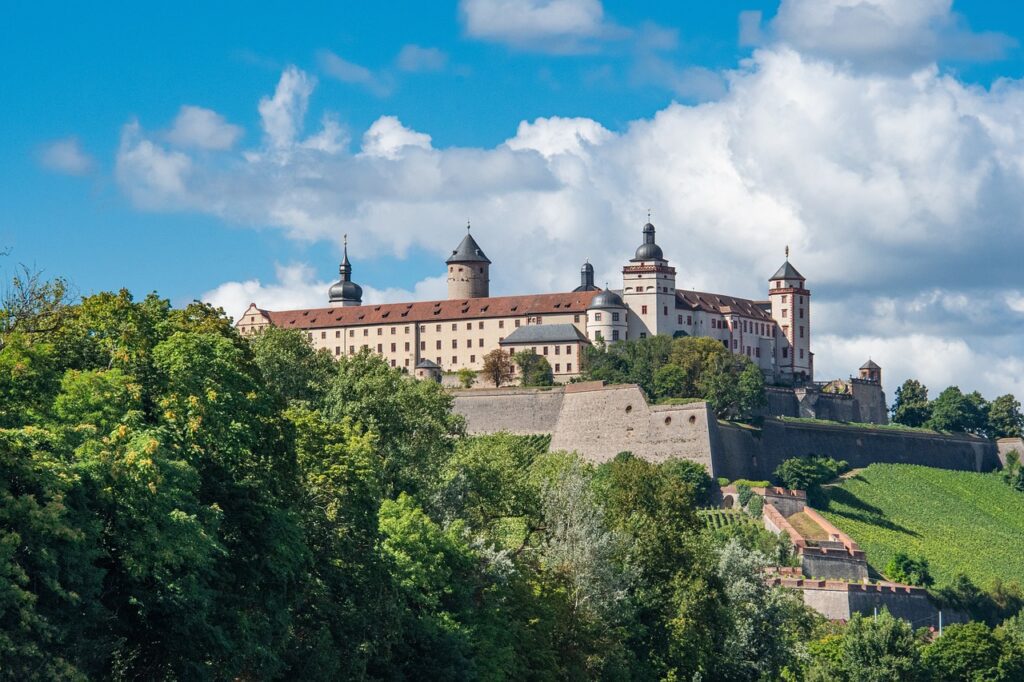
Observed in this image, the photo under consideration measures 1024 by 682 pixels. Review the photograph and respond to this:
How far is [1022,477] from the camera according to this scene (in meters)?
129

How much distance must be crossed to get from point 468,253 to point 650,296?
20.9 meters

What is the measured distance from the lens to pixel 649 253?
5428 inches

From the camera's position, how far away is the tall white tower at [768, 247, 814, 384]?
469 feet

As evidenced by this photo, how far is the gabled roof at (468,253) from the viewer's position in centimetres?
14950

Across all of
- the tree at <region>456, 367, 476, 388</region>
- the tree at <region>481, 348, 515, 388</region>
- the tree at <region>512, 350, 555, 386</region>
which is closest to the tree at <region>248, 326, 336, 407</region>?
the tree at <region>512, 350, 555, 386</region>

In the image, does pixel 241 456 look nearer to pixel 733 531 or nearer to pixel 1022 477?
pixel 733 531

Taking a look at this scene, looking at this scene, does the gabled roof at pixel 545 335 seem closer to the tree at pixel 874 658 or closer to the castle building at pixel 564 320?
the castle building at pixel 564 320

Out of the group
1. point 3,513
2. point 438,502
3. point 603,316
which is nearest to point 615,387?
point 603,316

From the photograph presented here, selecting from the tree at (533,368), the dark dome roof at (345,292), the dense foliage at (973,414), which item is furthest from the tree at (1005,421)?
the dark dome roof at (345,292)

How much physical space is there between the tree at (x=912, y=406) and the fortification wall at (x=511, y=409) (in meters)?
Result: 34.9

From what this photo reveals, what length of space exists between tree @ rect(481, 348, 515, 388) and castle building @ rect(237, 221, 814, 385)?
2546 millimetres

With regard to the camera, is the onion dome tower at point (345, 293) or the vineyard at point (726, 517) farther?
the onion dome tower at point (345, 293)

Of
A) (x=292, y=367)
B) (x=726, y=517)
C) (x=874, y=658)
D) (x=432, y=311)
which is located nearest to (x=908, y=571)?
(x=726, y=517)

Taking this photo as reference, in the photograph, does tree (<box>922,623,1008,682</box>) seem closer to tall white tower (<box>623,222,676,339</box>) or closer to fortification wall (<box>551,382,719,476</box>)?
fortification wall (<box>551,382,719,476</box>)
